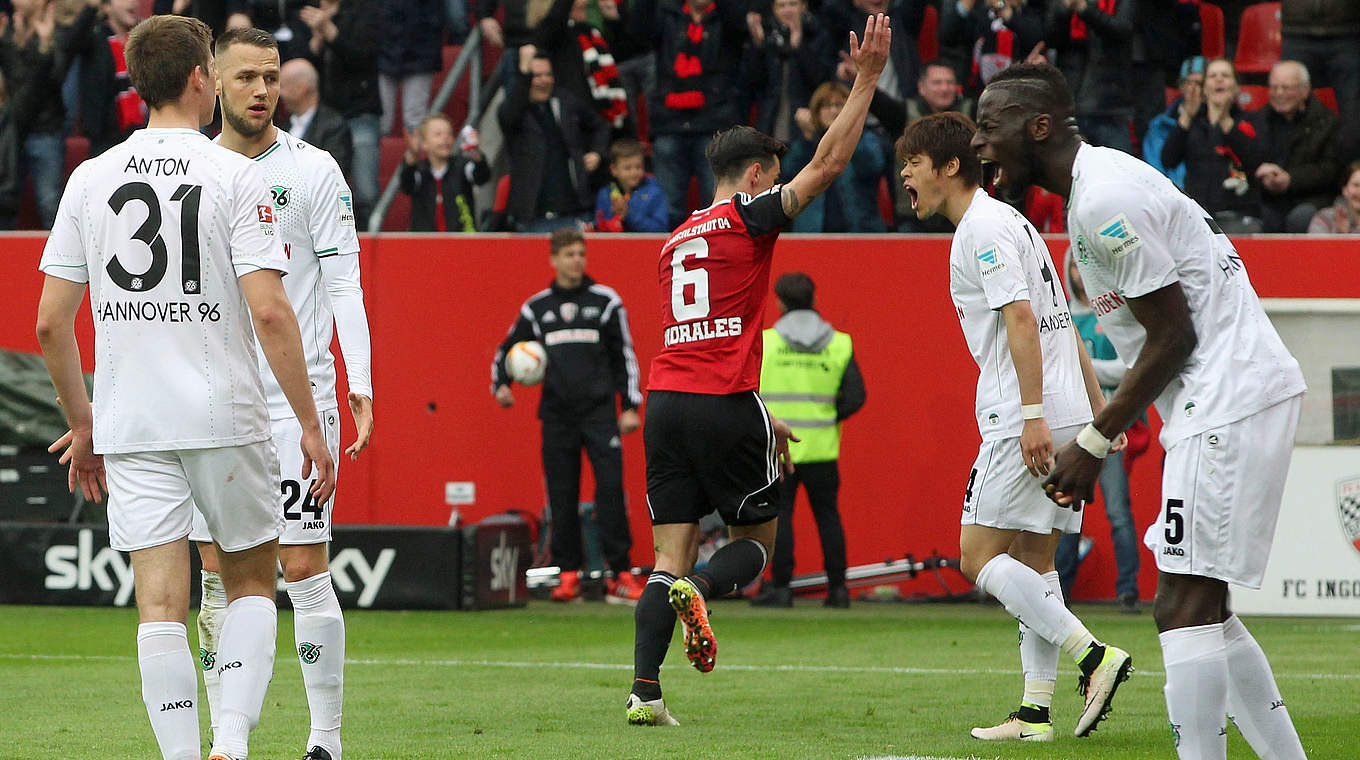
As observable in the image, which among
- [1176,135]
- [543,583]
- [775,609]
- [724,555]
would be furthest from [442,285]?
[724,555]

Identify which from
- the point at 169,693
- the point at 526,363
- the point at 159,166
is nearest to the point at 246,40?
the point at 159,166

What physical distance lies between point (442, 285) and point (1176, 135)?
19.7 feet

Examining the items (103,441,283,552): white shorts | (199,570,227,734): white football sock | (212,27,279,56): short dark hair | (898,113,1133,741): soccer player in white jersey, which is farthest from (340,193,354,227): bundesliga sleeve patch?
(898,113,1133,741): soccer player in white jersey

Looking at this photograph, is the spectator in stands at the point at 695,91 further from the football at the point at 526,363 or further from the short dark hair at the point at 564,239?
the football at the point at 526,363

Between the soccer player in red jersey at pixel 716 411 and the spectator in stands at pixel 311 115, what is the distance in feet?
27.2

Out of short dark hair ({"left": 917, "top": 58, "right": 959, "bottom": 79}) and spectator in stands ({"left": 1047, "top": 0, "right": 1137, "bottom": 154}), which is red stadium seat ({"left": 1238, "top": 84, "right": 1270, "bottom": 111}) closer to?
spectator in stands ({"left": 1047, "top": 0, "right": 1137, "bottom": 154})

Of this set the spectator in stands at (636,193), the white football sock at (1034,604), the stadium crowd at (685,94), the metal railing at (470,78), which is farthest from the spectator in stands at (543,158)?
the white football sock at (1034,604)

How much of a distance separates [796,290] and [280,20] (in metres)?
6.51

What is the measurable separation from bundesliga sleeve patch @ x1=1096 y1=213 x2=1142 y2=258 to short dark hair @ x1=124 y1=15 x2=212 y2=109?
2550 millimetres

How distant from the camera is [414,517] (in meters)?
14.1

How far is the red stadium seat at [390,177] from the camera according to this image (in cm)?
1484

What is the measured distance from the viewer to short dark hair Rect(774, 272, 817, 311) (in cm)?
1222

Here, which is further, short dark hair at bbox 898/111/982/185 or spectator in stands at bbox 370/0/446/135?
spectator in stands at bbox 370/0/446/135

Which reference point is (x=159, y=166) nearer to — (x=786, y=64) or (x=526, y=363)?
(x=526, y=363)
